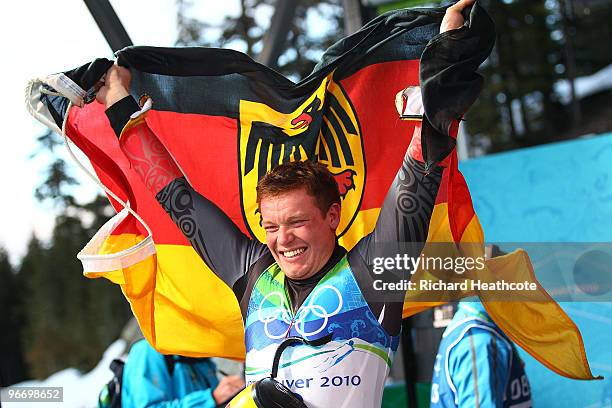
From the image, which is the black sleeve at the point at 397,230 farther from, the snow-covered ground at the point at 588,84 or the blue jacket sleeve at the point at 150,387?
the snow-covered ground at the point at 588,84

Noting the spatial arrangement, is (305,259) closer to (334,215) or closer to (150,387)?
(334,215)

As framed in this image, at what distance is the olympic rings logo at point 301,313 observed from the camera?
1672 mm

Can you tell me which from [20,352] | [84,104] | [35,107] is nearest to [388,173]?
[84,104]

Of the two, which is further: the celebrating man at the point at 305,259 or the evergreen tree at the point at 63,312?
the evergreen tree at the point at 63,312

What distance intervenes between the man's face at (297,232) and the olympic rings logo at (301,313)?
6 centimetres

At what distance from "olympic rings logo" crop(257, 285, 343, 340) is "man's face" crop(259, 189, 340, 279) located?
0.06 m

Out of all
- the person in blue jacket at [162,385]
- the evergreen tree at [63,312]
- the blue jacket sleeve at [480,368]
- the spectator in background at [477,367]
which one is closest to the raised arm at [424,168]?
the spectator in background at [477,367]

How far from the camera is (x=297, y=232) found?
1.70m

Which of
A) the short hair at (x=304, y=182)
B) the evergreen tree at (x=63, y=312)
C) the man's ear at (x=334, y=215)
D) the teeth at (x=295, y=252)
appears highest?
the short hair at (x=304, y=182)

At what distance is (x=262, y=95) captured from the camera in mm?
1952

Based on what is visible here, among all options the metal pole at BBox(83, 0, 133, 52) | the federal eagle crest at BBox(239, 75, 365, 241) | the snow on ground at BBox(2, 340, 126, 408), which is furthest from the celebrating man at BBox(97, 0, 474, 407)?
the snow on ground at BBox(2, 340, 126, 408)

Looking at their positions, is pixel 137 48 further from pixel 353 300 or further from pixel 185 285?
pixel 353 300

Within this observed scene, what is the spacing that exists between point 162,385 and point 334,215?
36.3 inches

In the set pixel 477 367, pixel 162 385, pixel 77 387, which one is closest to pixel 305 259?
pixel 477 367
